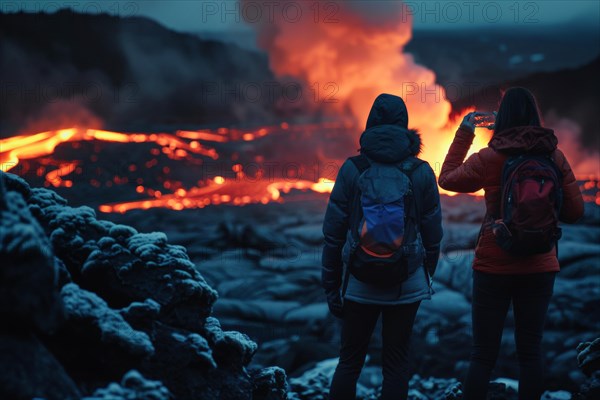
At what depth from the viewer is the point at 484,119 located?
4.03 metres

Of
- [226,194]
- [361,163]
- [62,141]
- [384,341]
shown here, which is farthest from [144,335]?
[62,141]

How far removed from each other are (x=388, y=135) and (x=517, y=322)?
52.0 inches

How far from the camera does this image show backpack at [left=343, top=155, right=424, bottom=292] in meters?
3.36

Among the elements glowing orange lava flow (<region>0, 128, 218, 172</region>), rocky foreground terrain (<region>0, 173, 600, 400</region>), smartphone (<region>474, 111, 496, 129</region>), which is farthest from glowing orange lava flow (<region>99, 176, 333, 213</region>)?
smartphone (<region>474, 111, 496, 129</region>)

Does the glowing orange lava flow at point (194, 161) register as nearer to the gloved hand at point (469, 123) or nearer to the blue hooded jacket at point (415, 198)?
the gloved hand at point (469, 123)

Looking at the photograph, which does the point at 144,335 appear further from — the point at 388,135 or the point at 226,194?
the point at 226,194

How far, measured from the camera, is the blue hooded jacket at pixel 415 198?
3.47 m

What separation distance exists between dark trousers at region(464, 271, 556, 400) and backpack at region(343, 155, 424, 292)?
456 millimetres

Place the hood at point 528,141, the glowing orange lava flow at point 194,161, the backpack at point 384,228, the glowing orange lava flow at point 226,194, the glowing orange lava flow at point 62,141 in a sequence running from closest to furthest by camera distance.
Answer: the backpack at point 384,228
the hood at point 528,141
the glowing orange lava flow at point 62,141
the glowing orange lava flow at point 194,161
the glowing orange lava flow at point 226,194

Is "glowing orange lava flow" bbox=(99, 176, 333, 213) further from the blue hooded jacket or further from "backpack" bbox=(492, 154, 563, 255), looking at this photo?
"backpack" bbox=(492, 154, 563, 255)

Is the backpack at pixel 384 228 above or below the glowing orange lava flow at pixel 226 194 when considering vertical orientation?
below

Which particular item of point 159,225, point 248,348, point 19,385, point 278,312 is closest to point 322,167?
point 159,225

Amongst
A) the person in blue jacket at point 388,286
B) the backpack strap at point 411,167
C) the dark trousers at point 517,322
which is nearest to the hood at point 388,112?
the person in blue jacket at point 388,286

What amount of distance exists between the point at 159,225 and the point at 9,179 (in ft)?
22.5
